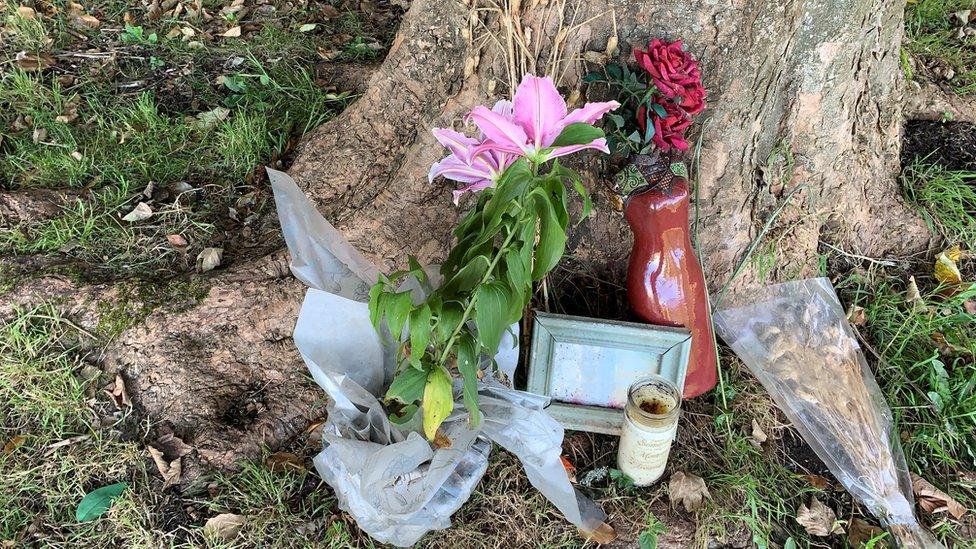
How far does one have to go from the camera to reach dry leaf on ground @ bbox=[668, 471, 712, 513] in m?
1.63

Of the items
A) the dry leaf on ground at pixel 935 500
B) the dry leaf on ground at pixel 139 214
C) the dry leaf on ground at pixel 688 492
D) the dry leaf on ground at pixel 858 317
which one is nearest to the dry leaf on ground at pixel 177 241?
the dry leaf on ground at pixel 139 214

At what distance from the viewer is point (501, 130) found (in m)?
1.15

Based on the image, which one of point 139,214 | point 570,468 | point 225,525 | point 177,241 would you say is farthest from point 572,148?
point 139,214

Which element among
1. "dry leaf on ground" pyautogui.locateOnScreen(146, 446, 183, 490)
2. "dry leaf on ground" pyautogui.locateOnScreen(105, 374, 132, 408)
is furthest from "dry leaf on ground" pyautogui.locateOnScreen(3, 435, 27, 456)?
"dry leaf on ground" pyautogui.locateOnScreen(146, 446, 183, 490)

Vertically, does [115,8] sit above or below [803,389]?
above

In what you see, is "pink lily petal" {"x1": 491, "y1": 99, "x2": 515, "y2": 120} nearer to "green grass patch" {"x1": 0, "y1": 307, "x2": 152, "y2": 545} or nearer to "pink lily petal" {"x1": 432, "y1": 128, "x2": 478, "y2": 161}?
"pink lily petal" {"x1": 432, "y1": 128, "x2": 478, "y2": 161}

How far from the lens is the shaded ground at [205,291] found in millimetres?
1608

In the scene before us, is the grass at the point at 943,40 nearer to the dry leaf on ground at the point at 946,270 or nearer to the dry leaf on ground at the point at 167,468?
the dry leaf on ground at the point at 946,270

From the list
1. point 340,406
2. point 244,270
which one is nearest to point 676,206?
point 340,406

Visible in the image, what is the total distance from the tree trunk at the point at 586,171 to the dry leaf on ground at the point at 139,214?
30 cm

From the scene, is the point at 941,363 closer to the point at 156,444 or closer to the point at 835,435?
the point at 835,435

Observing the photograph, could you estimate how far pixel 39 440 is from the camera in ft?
5.60

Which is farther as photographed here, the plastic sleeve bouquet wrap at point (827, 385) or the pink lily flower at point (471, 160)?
the plastic sleeve bouquet wrap at point (827, 385)

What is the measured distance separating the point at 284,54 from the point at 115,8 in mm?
794
